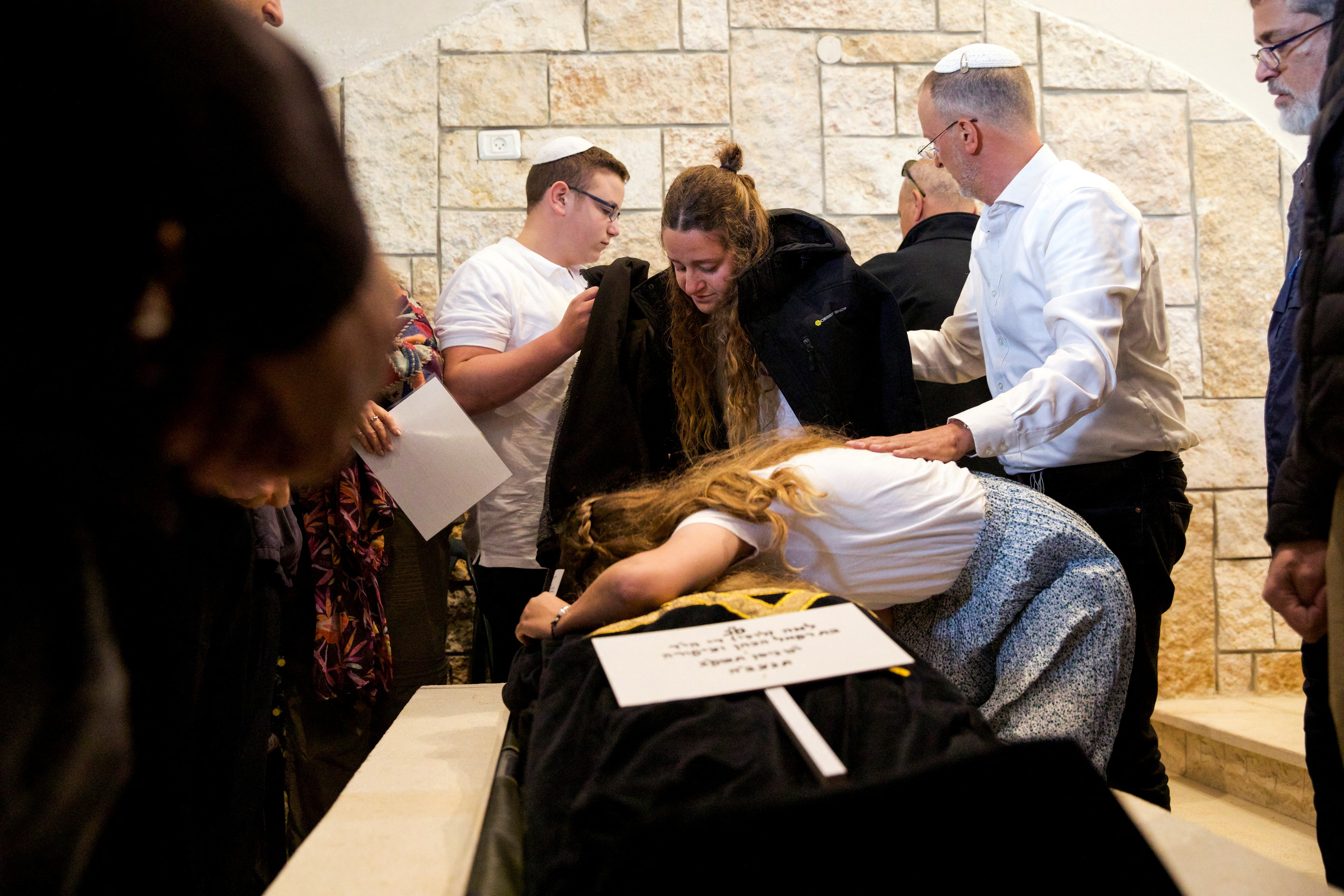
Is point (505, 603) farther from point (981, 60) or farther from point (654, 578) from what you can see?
point (981, 60)

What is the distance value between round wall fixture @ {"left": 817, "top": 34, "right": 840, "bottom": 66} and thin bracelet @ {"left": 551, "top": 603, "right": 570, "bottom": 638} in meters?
2.40

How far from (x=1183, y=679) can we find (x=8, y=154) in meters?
3.45

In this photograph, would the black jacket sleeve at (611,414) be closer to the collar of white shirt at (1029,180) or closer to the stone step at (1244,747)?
the collar of white shirt at (1029,180)

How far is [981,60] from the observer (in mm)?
2109

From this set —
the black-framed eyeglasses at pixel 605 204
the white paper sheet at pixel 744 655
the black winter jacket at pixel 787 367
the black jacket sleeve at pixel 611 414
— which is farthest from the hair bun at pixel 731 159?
the white paper sheet at pixel 744 655

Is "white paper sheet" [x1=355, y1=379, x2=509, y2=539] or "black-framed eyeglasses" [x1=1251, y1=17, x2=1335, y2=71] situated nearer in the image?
"black-framed eyeglasses" [x1=1251, y1=17, x2=1335, y2=71]

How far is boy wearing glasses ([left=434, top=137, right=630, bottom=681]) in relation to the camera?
83.9 inches

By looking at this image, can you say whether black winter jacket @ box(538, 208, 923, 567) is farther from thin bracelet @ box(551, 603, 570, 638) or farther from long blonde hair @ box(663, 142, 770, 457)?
thin bracelet @ box(551, 603, 570, 638)

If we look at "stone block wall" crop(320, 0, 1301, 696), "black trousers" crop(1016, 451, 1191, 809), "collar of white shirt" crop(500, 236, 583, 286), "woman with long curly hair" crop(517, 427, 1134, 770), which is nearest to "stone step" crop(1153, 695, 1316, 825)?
"stone block wall" crop(320, 0, 1301, 696)

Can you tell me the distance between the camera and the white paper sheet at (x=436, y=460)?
6.29ft

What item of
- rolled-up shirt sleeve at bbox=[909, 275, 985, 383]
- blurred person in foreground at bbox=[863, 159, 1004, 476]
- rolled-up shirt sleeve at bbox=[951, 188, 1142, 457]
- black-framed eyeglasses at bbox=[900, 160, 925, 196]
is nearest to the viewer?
rolled-up shirt sleeve at bbox=[951, 188, 1142, 457]

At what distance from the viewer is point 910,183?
9.37 feet

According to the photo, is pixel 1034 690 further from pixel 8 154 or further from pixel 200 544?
pixel 8 154

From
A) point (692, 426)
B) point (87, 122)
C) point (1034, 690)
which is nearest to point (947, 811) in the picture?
point (87, 122)
